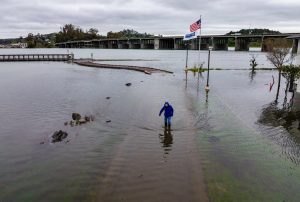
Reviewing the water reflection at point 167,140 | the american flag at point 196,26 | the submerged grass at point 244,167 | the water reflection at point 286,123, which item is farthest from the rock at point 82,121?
the american flag at point 196,26

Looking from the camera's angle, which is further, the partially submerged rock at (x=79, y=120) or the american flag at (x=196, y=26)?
the american flag at (x=196, y=26)

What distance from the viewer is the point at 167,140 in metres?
18.5

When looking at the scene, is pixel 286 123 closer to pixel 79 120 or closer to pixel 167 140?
pixel 167 140

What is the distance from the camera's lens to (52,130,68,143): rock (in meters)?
19.1

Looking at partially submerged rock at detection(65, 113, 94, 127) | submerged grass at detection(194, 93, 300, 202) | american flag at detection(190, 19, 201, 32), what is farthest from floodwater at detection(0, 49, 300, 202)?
american flag at detection(190, 19, 201, 32)

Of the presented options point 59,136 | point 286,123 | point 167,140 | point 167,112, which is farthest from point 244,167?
point 59,136

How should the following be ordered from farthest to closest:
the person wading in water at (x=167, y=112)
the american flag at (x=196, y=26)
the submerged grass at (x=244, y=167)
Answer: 1. the american flag at (x=196, y=26)
2. the person wading in water at (x=167, y=112)
3. the submerged grass at (x=244, y=167)

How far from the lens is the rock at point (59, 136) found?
1915 cm

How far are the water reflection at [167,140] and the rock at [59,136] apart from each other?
5.74m

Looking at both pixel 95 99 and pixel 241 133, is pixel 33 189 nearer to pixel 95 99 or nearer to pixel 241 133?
pixel 241 133

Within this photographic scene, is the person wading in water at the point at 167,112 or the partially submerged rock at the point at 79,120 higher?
the person wading in water at the point at 167,112

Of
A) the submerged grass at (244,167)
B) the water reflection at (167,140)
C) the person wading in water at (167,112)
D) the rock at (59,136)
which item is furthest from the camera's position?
the person wading in water at (167,112)

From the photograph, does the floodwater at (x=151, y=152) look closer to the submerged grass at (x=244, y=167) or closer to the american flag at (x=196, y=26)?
the submerged grass at (x=244, y=167)

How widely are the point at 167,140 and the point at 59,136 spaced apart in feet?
20.8
